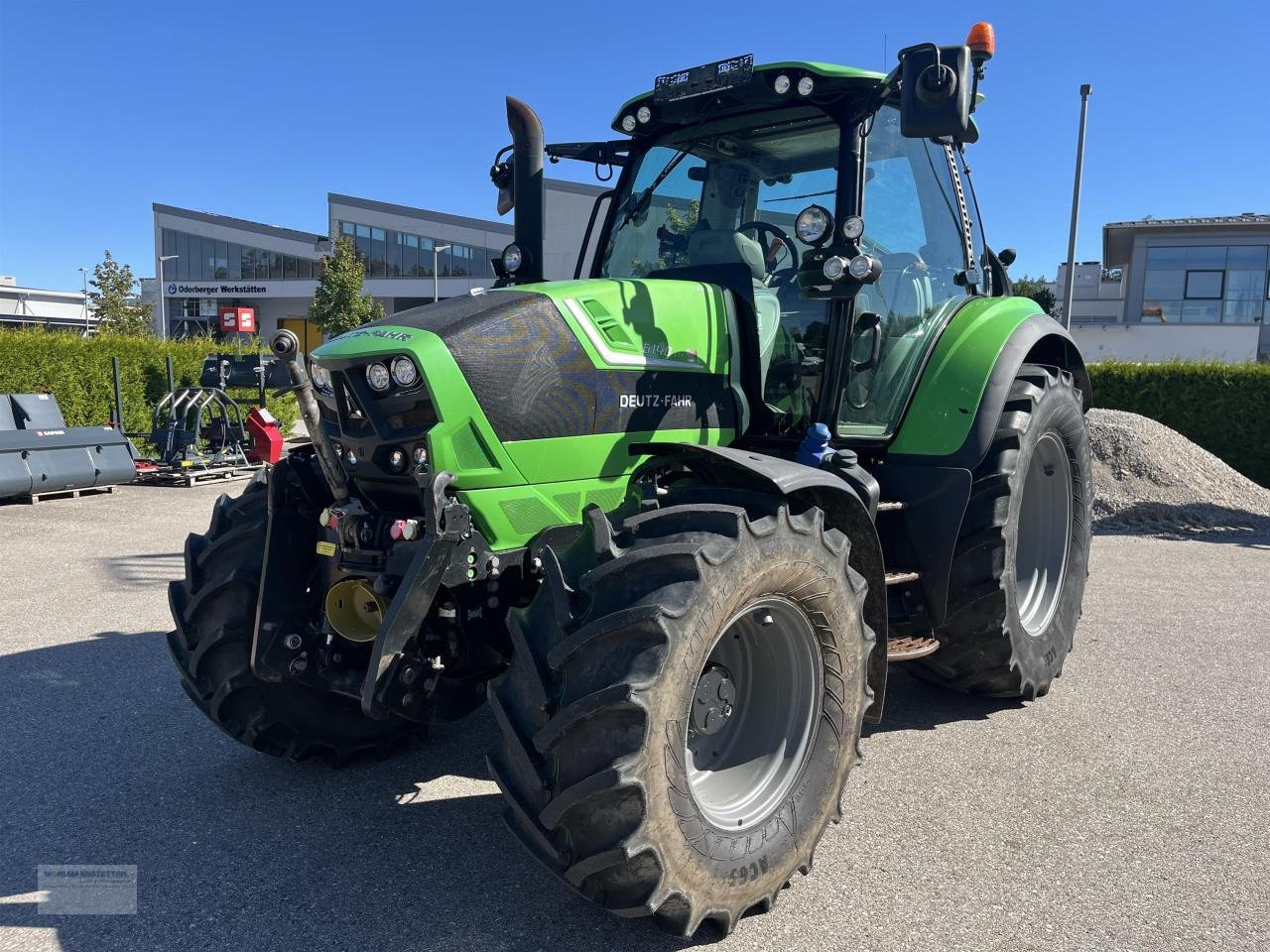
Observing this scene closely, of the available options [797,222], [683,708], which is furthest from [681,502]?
[797,222]

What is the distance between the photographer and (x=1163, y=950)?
8.61ft

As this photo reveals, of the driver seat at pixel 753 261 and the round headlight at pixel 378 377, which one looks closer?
the round headlight at pixel 378 377

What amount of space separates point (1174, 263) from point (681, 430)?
33.9m

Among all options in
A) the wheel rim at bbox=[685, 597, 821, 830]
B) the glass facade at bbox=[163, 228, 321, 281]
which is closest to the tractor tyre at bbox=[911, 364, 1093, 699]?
the wheel rim at bbox=[685, 597, 821, 830]

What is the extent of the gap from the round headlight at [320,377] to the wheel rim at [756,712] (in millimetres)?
1493

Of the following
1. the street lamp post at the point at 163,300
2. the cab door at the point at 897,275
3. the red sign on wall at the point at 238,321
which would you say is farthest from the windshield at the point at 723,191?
the street lamp post at the point at 163,300

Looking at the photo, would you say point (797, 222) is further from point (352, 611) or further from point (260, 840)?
point (260, 840)

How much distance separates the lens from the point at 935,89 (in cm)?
316

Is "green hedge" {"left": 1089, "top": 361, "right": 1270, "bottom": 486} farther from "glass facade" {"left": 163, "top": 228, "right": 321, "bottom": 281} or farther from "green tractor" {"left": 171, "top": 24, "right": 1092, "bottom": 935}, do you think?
"glass facade" {"left": 163, "top": 228, "right": 321, "bottom": 281}

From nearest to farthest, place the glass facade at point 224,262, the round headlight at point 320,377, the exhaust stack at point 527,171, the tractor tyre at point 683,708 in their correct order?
the tractor tyre at point 683,708, the round headlight at point 320,377, the exhaust stack at point 527,171, the glass facade at point 224,262

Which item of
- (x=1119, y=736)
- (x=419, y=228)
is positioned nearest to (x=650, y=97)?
(x=1119, y=736)

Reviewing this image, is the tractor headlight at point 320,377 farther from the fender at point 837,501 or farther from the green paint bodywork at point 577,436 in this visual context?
the fender at point 837,501

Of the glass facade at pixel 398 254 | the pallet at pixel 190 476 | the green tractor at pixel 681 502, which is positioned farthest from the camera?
the glass facade at pixel 398 254

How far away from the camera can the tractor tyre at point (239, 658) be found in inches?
137
